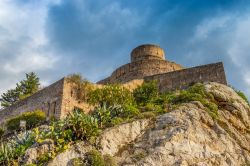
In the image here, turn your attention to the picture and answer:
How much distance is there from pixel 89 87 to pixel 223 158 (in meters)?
14.8

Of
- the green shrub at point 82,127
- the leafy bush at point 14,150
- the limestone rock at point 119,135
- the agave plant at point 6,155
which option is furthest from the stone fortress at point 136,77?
the agave plant at point 6,155

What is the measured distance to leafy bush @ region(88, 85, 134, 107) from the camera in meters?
23.7

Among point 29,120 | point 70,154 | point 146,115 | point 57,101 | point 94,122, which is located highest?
point 57,101

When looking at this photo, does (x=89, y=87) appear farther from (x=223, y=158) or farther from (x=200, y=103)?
(x=223, y=158)

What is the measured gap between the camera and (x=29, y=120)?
25266mm

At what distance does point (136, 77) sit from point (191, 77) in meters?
6.75

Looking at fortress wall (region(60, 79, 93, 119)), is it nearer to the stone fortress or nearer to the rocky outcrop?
the stone fortress

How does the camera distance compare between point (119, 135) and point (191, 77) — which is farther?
point (191, 77)

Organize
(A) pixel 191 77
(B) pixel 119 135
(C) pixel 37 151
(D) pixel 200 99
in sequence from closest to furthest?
(C) pixel 37 151 → (B) pixel 119 135 → (D) pixel 200 99 → (A) pixel 191 77

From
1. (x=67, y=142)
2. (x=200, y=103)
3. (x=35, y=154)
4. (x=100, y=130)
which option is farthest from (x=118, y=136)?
(x=200, y=103)

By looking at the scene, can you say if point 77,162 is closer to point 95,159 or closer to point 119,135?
point 95,159

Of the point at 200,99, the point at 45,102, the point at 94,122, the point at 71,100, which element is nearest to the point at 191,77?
the point at 200,99

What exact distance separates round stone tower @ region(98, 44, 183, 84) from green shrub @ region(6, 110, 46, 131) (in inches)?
455

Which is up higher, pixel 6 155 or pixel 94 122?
pixel 94 122
